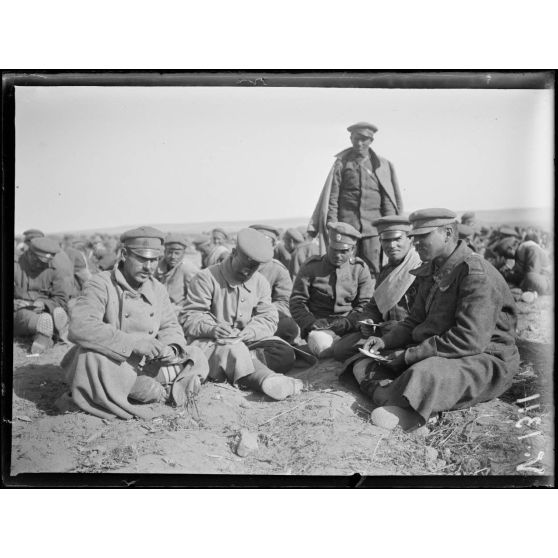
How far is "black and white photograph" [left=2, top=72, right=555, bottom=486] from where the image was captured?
27.8ft

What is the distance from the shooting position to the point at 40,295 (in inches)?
362

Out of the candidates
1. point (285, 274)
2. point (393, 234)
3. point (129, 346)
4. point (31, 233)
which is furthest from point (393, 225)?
point (31, 233)

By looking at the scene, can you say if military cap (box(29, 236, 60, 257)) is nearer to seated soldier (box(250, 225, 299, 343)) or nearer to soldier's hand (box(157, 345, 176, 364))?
soldier's hand (box(157, 345, 176, 364))

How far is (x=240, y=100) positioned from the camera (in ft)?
28.9

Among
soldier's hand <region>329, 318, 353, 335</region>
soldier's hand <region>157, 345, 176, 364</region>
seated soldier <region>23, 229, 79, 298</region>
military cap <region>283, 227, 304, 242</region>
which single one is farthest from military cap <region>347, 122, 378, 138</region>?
seated soldier <region>23, 229, 79, 298</region>

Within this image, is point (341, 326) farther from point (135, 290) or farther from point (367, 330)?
point (135, 290)

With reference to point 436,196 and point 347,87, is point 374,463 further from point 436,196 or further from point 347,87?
point 347,87

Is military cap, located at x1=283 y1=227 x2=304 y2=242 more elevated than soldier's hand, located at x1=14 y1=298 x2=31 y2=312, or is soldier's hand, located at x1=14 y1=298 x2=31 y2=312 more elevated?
military cap, located at x1=283 y1=227 x2=304 y2=242

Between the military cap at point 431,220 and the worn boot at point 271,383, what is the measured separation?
1.80 m

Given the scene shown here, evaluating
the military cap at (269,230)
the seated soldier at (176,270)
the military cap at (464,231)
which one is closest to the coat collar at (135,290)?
the seated soldier at (176,270)

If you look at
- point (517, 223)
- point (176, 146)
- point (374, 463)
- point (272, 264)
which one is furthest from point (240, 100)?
point (374, 463)

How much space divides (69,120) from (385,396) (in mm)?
4005

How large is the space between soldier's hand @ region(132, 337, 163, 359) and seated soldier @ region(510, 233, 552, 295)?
11.0ft

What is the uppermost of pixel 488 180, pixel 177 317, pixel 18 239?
pixel 488 180
